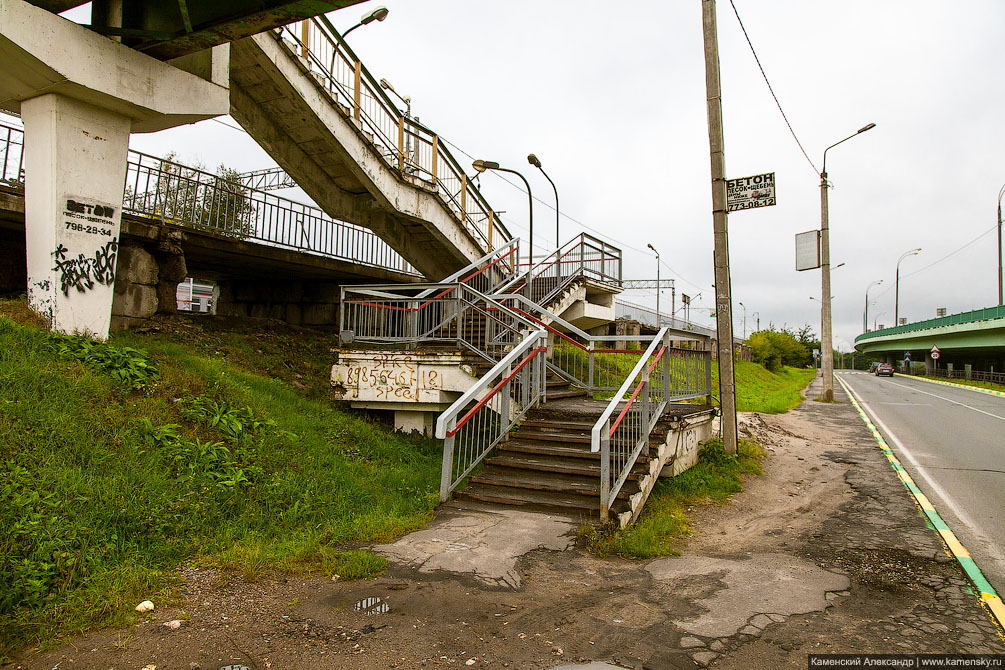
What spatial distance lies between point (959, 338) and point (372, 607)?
2100 inches

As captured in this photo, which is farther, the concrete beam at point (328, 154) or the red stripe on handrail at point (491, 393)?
the concrete beam at point (328, 154)

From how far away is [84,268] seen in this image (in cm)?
776

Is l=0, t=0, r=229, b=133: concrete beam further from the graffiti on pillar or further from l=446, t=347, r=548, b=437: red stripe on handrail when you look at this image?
l=446, t=347, r=548, b=437: red stripe on handrail

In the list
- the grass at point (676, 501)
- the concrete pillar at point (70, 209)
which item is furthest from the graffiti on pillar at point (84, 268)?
the grass at point (676, 501)

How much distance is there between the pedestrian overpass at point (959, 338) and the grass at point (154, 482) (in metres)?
42.8

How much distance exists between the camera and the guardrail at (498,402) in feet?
23.2

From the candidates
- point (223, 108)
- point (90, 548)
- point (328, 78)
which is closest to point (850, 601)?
point (90, 548)

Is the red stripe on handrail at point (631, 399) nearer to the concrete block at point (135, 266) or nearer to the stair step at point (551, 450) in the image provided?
the stair step at point (551, 450)

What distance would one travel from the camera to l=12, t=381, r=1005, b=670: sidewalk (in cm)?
362

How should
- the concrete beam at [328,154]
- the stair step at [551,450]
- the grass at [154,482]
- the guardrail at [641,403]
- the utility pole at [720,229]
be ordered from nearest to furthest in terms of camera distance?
the grass at [154,482] < the guardrail at [641,403] < the stair step at [551,450] < the utility pole at [720,229] < the concrete beam at [328,154]

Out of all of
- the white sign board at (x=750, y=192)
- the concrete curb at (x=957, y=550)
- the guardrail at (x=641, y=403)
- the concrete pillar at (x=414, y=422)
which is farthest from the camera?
the concrete pillar at (x=414, y=422)

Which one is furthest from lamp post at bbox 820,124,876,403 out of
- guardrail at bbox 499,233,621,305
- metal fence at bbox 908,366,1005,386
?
metal fence at bbox 908,366,1005,386

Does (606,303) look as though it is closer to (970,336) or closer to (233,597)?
(233,597)

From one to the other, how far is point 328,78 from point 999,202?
4808 centimetres
